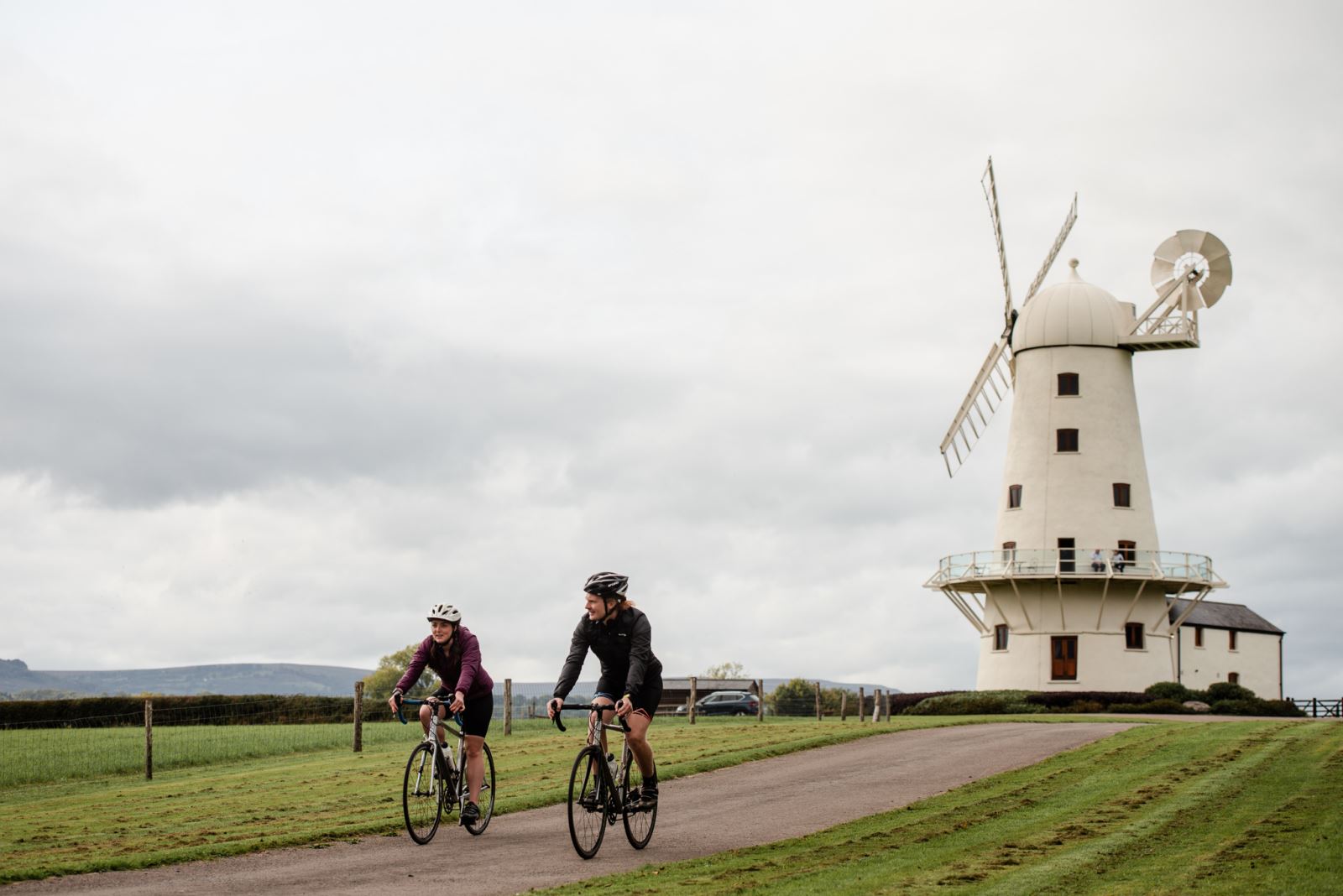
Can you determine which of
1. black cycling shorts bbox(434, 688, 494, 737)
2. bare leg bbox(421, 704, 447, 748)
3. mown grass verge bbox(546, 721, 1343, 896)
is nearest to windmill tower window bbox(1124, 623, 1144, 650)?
mown grass verge bbox(546, 721, 1343, 896)

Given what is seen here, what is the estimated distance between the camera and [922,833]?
1483cm

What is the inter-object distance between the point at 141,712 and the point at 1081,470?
38130mm

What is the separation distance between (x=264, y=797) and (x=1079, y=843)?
12259 millimetres

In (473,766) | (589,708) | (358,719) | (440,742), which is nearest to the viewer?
(589,708)

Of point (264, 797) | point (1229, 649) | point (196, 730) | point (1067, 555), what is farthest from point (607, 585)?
point (1229, 649)

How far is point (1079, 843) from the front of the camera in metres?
13.9

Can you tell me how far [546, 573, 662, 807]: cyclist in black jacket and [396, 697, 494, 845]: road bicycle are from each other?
5.19 feet

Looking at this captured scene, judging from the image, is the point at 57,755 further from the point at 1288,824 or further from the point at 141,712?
the point at 1288,824

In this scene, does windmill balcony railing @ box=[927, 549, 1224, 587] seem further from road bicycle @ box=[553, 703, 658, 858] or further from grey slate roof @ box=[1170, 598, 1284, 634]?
road bicycle @ box=[553, 703, 658, 858]

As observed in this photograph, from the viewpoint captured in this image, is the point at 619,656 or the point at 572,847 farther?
the point at 572,847

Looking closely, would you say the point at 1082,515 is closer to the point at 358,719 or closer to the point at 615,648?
the point at 358,719

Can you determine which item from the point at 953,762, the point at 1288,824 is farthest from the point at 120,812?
the point at 1288,824

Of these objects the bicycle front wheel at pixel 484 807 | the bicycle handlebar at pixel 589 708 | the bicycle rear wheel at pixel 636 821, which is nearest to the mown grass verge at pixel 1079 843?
the bicycle rear wheel at pixel 636 821

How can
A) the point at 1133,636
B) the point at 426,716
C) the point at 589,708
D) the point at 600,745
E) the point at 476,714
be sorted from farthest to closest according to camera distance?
1. the point at 1133,636
2. the point at 476,714
3. the point at 426,716
4. the point at 600,745
5. the point at 589,708
